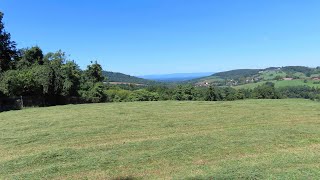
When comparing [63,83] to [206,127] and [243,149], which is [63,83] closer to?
[206,127]

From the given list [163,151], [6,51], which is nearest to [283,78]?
[6,51]

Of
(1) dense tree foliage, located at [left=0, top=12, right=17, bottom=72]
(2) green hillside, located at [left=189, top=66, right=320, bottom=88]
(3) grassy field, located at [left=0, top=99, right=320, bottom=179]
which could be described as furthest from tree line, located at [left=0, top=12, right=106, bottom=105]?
(2) green hillside, located at [left=189, top=66, right=320, bottom=88]

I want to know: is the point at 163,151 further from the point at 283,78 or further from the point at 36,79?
the point at 283,78

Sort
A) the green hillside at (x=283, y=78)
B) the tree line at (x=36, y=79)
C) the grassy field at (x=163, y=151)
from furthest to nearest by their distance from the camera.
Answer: the green hillside at (x=283, y=78)
the tree line at (x=36, y=79)
the grassy field at (x=163, y=151)

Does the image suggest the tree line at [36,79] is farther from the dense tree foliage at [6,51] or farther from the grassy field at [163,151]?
the grassy field at [163,151]

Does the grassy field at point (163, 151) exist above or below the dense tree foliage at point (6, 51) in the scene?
below

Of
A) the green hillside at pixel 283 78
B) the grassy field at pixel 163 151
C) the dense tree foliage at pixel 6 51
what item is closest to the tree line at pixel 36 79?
the dense tree foliage at pixel 6 51

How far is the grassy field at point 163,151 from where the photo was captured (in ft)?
20.7

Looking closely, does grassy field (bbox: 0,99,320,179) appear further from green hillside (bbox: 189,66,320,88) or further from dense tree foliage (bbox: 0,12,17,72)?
green hillside (bbox: 189,66,320,88)

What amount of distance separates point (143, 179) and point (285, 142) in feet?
16.9

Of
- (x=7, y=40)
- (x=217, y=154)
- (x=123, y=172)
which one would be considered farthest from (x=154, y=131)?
(x=7, y=40)

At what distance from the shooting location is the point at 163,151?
8078 millimetres

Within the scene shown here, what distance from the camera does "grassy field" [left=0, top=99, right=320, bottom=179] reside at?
6.32 metres

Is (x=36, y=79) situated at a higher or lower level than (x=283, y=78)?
higher
